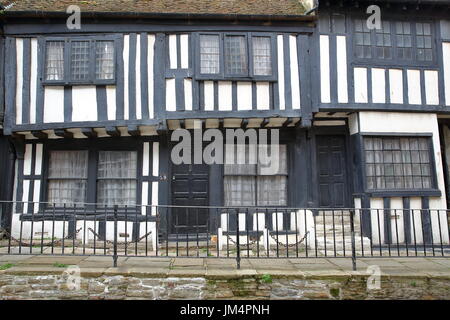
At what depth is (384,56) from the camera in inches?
334

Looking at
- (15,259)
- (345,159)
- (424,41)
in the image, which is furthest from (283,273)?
(424,41)

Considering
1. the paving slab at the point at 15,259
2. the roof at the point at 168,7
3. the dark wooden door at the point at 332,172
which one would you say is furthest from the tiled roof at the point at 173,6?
the paving slab at the point at 15,259

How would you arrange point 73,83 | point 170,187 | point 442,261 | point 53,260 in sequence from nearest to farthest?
point 53,260 → point 442,261 → point 73,83 → point 170,187

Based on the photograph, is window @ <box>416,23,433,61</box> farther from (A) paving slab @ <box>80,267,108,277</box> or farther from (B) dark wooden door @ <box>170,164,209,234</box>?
(A) paving slab @ <box>80,267,108,277</box>

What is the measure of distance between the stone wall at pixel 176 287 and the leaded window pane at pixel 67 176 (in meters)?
3.50

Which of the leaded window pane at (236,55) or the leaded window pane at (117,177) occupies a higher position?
the leaded window pane at (236,55)

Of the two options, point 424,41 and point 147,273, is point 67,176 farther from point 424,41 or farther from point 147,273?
point 424,41

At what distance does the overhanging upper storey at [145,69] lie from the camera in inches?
310

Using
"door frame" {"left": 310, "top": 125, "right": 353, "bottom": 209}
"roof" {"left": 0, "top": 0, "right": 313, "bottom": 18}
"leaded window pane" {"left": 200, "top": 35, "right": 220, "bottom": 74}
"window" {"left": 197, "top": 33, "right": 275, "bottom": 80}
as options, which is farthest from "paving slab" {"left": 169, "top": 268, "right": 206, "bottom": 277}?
"roof" {"left": 0, "top": 0, "right": 313, "bottom": 18}

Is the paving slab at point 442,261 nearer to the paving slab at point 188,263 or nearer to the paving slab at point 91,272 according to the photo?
the paving slab at point 188,263

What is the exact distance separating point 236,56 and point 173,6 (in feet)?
6.96

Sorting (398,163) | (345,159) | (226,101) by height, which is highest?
(226,101)
